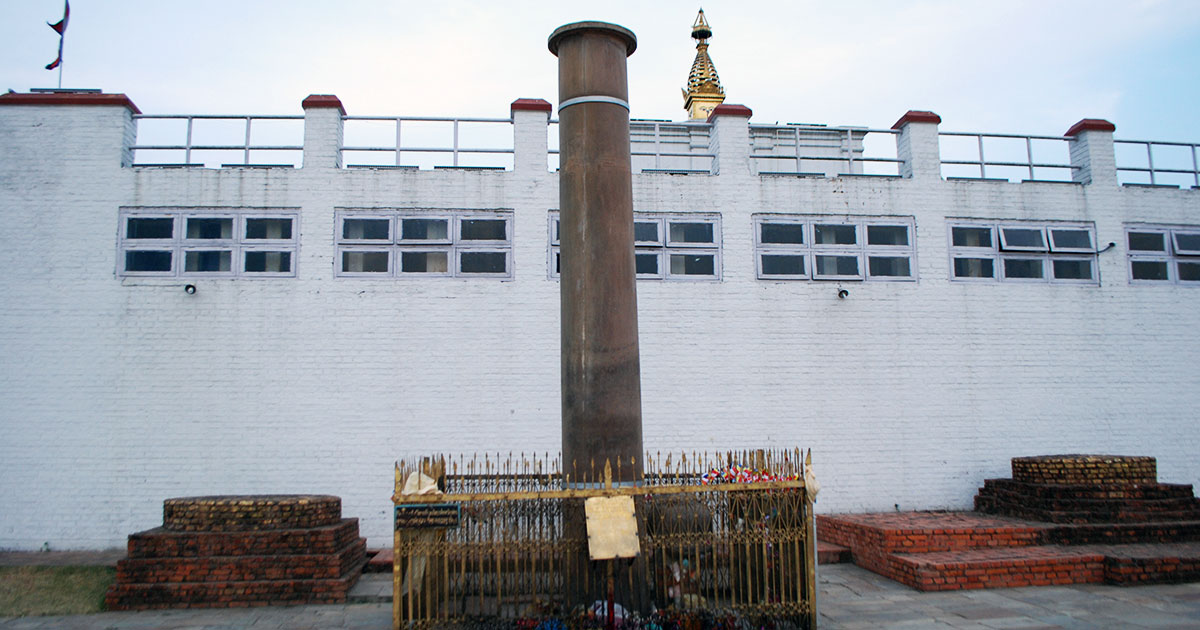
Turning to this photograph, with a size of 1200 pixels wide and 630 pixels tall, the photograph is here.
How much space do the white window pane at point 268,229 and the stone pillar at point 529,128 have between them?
3.83 meters

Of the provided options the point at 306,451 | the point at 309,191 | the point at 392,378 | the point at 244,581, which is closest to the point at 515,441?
the point at 392,378

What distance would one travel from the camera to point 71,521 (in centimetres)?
1180

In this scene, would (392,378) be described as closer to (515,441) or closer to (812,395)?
(515,441)

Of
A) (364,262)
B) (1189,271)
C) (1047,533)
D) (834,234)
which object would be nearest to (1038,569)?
(1047,533)

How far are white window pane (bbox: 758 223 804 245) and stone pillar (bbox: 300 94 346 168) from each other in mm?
7265

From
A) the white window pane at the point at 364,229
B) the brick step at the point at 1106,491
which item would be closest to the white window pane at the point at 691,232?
the white window pane at the point at 364,229

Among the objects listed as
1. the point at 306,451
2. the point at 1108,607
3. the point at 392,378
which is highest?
the point at 392,378

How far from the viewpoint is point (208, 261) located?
42.1ft

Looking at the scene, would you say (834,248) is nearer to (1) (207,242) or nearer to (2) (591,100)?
(2) (591,100)

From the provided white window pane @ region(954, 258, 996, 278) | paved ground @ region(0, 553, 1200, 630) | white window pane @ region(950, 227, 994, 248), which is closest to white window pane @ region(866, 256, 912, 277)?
A: white window pane @ region(954, 258, 996, 278)

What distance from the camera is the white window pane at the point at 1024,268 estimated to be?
14.1 meters

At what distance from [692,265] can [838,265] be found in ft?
8.52

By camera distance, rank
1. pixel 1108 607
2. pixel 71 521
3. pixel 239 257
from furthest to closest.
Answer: pixel 239 257
pixel 71 521
pixel 1108 607

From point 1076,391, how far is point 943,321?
2.62m
